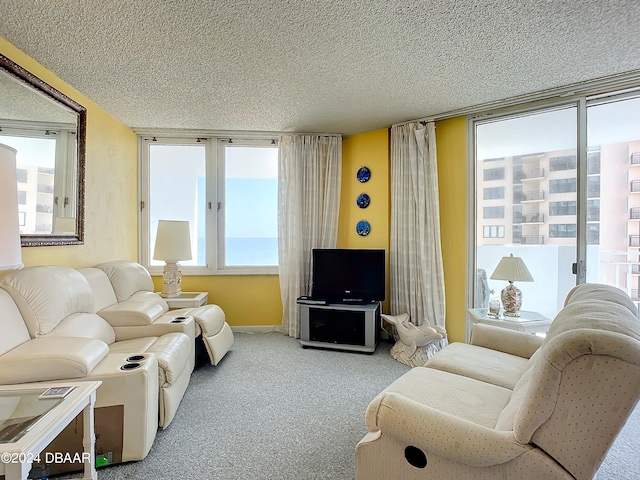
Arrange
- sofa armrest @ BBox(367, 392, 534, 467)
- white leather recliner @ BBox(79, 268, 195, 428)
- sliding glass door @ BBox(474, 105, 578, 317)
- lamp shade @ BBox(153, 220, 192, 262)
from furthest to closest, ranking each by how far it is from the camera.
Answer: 1. lamp shade @ BBox(153, 220, 192, 262)
2. sliding glass door @ BBox(474, 105, 578, 317)
3. white leather recliner @ BBox(79, 268, 195, 428)
4. sofa armrest @ BBox(367, 392, 534, 467)

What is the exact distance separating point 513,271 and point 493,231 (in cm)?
67

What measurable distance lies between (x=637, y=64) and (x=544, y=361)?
2544 millimetres

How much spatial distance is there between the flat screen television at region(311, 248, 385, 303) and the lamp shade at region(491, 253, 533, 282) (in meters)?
1.12

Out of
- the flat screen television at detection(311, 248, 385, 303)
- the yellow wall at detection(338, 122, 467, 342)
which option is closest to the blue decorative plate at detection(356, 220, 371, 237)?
the yellow wall at detection(338, 122, 467, 342)

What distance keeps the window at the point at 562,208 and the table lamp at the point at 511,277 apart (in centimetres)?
61

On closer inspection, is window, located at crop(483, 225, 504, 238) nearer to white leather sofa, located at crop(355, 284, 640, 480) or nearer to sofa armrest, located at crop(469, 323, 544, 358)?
sofa armrest, located at crop(469, 323, 544, 358)

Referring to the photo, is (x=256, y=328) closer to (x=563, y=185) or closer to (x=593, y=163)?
(x=563, y=185)

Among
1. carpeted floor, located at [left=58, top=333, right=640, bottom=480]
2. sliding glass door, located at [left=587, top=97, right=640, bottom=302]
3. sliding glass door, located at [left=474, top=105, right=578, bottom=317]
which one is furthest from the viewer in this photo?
sliding glass door, located at [left=474, top=105, right=578, bottom=317]

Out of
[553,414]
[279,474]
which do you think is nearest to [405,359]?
[279,474]

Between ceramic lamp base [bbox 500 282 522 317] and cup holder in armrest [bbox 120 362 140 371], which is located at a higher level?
ceramic lamp base [bbox 500 282 522 317]

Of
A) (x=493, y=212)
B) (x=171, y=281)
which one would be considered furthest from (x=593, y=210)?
(x=171, y=281)

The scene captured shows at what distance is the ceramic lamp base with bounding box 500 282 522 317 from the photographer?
2.60 m

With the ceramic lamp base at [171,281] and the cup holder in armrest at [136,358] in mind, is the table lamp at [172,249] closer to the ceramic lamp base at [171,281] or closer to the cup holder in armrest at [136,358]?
the ceramic lamp base at [171,281]

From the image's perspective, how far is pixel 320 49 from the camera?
6.64 feet
